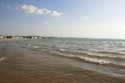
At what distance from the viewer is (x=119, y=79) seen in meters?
7.79

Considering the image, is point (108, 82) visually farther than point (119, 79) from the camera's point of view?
No

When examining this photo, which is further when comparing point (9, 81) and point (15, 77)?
point (15, 77)

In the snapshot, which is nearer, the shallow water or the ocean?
the ocean

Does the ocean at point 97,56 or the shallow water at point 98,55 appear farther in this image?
the shallow water at point 98,55

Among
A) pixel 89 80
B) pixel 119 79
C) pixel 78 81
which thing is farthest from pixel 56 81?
pixel 119 79

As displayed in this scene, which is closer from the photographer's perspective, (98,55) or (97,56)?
(97,56)

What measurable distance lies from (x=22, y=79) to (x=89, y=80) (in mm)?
3001

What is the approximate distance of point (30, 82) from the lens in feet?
22.8

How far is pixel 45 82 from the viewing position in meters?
7.03

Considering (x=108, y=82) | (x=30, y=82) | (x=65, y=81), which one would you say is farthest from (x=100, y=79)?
(x=30, y=82)

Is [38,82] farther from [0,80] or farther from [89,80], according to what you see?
[89,80]

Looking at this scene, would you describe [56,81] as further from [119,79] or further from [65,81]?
[119,79]

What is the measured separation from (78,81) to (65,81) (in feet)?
1.91

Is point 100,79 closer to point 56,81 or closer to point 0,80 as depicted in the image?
point 56,81
